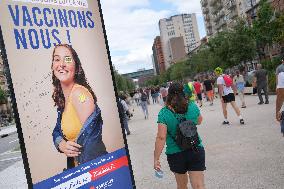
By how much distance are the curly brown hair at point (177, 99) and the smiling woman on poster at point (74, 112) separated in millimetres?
1063

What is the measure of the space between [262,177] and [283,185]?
0.61 meters

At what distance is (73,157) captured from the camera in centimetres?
358

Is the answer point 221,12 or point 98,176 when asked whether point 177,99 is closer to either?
point 98,176

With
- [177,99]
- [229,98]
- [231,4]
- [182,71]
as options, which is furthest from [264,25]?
[182,71]

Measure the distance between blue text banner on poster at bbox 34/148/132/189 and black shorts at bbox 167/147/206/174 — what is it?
2.58 feet

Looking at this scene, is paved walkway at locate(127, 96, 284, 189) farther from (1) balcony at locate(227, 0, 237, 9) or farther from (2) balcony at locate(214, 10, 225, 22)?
(2) balcony at locate(214, 10, 225, 22)

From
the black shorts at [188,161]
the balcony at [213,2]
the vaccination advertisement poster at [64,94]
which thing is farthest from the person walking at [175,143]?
the balcony at [213,2]

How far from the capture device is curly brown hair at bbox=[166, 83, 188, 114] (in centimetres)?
469

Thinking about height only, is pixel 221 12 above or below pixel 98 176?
above

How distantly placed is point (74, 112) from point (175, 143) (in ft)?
4.72

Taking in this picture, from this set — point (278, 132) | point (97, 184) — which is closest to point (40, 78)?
point (97, 184)

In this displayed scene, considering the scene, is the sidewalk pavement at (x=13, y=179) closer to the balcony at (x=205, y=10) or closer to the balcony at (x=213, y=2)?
the balcony at (x=213, y=2)

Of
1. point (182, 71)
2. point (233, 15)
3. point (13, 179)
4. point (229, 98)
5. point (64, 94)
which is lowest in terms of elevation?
point (13, 179)

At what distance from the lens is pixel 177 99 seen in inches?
185
